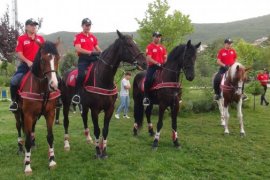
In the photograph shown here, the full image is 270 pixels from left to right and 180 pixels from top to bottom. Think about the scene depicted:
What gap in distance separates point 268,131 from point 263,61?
2471 inches

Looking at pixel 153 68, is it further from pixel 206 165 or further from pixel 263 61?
pixel 263 61

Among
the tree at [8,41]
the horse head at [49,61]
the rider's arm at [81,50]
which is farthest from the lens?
the tree at [8,41]

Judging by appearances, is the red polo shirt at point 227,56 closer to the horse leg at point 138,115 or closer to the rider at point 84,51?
the horse leg at point 138,115

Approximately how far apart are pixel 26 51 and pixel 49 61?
1.37m

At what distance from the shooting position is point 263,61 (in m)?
70.4

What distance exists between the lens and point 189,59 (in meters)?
8.63

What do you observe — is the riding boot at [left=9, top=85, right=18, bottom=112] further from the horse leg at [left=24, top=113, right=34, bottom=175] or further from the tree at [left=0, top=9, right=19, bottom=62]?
the tree at [left=0, top=9, right=19, bottom=62]

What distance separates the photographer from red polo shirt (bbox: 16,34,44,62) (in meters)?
7.20

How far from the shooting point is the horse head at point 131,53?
7.44 meters

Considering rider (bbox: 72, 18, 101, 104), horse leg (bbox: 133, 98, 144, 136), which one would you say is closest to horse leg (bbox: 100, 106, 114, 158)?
rider (bbox: 72, 18, 101, 104)

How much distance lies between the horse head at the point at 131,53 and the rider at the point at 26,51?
6.32 ft

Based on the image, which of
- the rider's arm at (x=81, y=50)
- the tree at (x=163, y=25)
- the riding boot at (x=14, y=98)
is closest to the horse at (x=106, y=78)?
the rider's arm at (x=81, y=50)

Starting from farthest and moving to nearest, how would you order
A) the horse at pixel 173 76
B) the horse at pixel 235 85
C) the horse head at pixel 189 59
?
the horse at pixel 235 85, the horse at pixel 173 76, the horse head at pixel 189 59

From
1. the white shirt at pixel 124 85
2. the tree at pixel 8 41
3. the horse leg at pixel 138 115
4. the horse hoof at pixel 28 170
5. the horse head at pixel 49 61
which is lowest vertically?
the horse hoof at pixel 28 170
